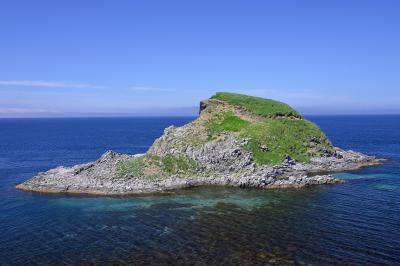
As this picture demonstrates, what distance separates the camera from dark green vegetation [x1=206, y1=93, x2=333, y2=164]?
3593 inches

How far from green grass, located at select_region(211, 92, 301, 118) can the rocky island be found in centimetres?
27

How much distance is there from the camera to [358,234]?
4847 cm

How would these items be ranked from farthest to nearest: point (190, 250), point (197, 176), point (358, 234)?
point (197, 176)
point (358, 234)
point (190, 250)

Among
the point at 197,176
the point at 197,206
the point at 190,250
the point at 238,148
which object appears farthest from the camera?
the point at 238,148

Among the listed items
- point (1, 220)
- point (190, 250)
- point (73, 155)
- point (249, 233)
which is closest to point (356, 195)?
point (249, 233)

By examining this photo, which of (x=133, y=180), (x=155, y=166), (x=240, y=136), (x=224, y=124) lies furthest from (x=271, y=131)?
(x=133, y=180)

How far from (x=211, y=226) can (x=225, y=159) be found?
32814 millimetres

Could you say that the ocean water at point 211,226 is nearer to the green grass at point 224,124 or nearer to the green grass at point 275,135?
the green grass at point 275,135

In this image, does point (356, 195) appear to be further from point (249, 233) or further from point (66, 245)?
point (66, 245)

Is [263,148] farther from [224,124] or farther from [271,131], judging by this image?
[224,124]

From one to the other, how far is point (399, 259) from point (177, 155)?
5240 cm

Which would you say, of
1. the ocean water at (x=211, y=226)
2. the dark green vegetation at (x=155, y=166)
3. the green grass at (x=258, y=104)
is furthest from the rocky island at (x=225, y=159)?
the ocean water at (x=211, y=226)

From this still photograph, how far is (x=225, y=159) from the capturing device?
85625 mm

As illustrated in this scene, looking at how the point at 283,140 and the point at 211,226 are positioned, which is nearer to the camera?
the point at 211,226
